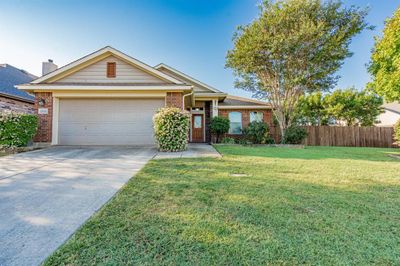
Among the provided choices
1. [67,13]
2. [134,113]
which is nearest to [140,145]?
[134,113]

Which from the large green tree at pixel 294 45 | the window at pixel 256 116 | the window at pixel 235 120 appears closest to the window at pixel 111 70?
the large green tree at pixel 294 45

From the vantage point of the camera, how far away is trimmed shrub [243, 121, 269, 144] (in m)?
12.9

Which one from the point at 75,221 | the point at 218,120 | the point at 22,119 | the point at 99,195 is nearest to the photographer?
the point at 75,221

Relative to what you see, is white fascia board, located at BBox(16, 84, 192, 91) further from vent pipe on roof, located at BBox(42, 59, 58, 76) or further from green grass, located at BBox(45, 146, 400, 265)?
green grass, located at BBox(45, 146, 400, 265)

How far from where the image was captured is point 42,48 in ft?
39.2

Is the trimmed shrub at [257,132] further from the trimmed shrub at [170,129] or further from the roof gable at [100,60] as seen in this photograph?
the trimmed shrub at [170,129]

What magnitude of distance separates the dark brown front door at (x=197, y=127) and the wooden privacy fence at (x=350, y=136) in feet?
26.0

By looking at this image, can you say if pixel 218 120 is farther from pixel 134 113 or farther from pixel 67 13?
pixel 67 13

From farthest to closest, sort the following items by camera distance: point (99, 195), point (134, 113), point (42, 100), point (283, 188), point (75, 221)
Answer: point (134, 113) < point (42, 100) < point (283, 188) < point (99, 195) < point (75, 221)

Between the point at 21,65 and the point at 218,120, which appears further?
the point at 21,65

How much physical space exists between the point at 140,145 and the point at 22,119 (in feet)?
15.6

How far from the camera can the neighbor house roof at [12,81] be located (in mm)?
12569

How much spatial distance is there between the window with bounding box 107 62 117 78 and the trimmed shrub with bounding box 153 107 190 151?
3951 mm

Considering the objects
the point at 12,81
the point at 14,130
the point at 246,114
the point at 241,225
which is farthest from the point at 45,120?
the point at 246,114
